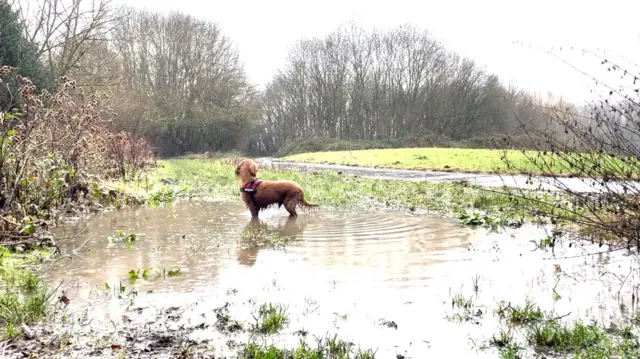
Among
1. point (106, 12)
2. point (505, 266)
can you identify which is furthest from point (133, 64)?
point (505, 266)

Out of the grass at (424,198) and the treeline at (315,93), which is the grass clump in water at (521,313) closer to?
the grass at (424,198)

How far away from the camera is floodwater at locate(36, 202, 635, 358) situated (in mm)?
3621

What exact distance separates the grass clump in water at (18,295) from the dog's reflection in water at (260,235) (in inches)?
85.9

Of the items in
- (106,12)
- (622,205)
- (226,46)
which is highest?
(226,46)

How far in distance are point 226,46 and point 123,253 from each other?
42338 millimetres

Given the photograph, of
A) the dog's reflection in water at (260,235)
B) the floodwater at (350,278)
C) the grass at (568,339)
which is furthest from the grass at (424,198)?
the grass at (568,339)

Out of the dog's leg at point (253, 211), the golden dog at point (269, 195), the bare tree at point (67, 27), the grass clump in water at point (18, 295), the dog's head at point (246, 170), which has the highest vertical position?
the bare tree at point (67, 27)

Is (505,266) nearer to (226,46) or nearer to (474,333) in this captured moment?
(474,333)

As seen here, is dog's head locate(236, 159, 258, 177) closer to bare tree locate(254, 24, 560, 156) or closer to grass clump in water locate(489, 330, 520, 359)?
grass clump in water locate(489, 330, 520, 359)

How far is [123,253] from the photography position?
20.1 feet

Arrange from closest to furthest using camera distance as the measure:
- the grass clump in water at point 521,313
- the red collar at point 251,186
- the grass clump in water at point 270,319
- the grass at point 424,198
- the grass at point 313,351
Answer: the grass at point 313,351, the grass clump in water at point 270,319, the grass clump in water at point 521,313, the grass at point 424,198, the red collar at point 251,186

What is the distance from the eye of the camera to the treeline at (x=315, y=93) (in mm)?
42625

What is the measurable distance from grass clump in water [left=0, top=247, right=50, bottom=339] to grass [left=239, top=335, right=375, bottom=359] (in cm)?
175

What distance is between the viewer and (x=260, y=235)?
24.5 feet
